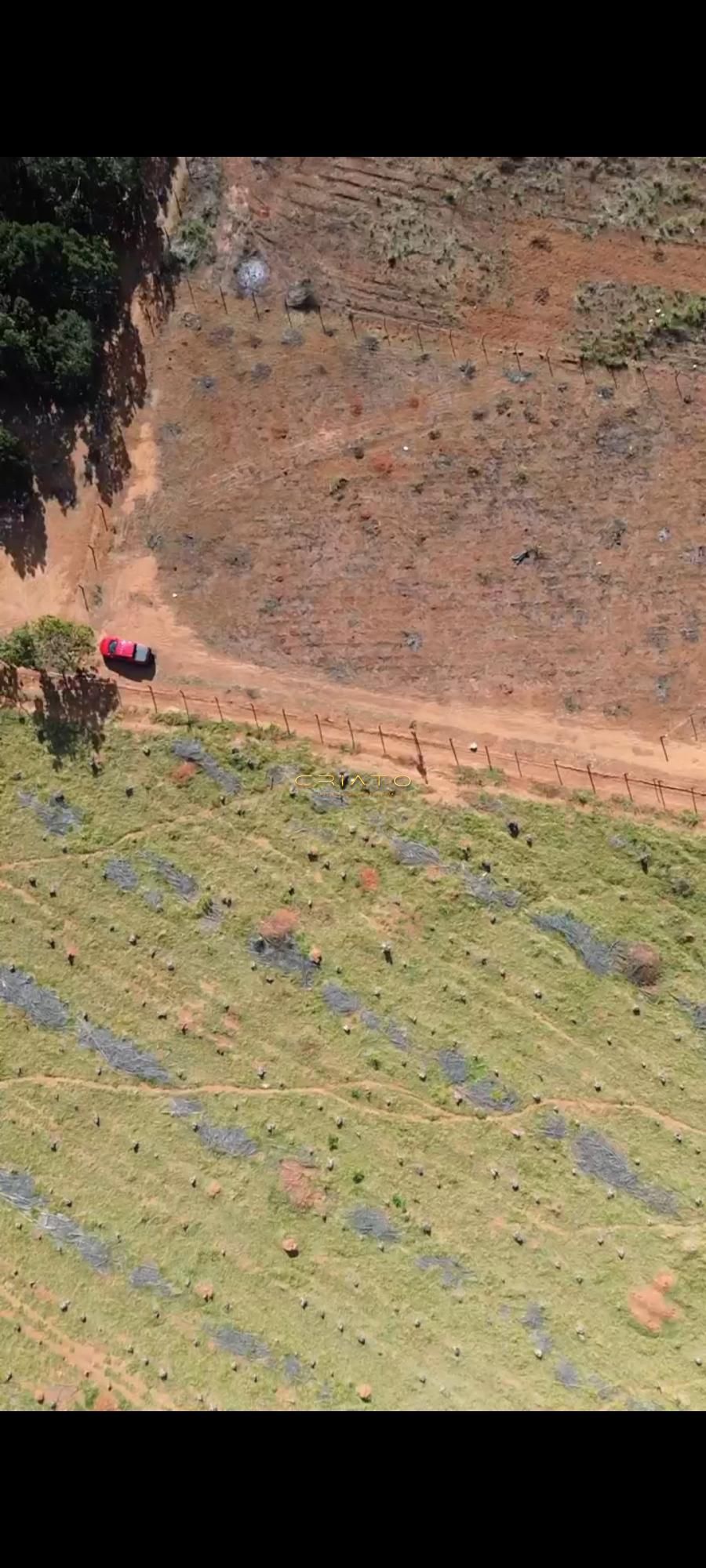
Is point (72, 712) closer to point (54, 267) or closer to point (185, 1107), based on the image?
point (185, 1107)

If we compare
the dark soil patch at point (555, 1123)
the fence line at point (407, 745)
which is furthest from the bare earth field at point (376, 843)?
the fence line at point (407, 745)

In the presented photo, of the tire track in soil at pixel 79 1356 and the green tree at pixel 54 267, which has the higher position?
the green tree at pixel 54 267

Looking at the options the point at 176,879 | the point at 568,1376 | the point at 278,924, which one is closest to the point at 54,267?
the point at 176,879

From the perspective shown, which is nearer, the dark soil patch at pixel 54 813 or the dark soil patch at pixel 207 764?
the dark soil patch at pixel 207 764

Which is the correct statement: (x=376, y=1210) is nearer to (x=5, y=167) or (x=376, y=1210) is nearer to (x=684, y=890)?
(x=684, y=890)

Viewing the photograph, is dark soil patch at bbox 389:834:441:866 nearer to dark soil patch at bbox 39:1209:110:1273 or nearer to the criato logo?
the criato logo

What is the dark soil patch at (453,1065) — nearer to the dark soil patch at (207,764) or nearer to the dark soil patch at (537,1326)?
the dark soil patch at (537,1326)

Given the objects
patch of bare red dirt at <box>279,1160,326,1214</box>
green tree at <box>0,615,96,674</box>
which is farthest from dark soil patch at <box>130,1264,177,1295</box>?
green tree at <box>0,615,96,674</box>
